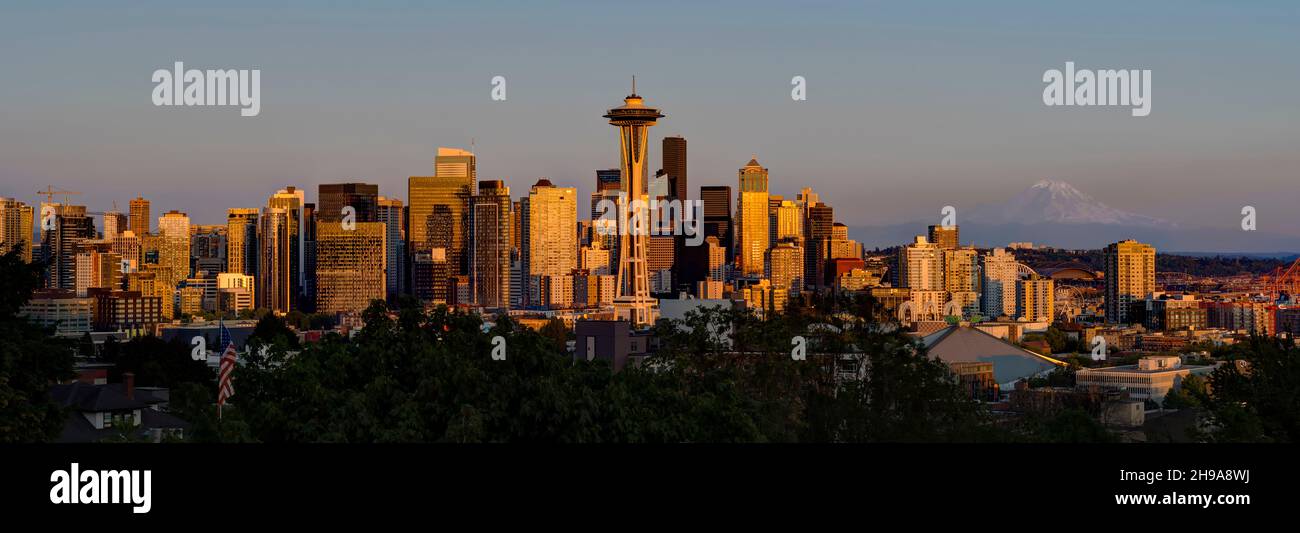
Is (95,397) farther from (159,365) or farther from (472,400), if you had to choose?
(159,365)

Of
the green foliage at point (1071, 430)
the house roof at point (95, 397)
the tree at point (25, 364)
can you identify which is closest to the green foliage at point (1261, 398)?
the green foliage at point (1071, 430)

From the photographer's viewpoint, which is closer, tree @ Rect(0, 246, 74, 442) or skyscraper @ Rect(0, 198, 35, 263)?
tree @ Rect(0, 246, 74, 442)

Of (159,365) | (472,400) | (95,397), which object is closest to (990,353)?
(159,365)

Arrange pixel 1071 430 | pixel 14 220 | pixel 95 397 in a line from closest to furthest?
pixel 1071 430 < pixel 95 397 < pixel 14 220

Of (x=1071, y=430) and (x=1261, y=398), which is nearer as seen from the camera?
(x=1261, y=398)

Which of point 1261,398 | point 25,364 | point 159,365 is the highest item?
point 25,364

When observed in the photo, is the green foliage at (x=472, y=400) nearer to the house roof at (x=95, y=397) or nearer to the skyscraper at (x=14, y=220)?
the house roof at (x=95, y=397)

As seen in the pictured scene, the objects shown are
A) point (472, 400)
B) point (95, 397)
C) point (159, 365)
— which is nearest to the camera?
point (472, 400)

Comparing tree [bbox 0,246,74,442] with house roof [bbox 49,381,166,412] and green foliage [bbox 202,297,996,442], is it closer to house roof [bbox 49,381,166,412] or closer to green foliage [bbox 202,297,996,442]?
green foliage [bbox 202,297,996,442]

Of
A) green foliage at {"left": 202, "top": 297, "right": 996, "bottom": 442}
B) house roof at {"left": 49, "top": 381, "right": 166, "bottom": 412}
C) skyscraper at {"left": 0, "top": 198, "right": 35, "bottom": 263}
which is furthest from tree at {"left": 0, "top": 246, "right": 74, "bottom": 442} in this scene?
skyscraper at {"left": 0, "top": 198, "right": 35, "bottom": 263}
